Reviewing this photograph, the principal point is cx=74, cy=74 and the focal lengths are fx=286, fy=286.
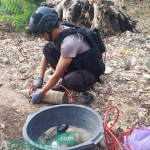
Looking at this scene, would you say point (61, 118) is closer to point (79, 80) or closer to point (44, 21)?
point (79, 80)

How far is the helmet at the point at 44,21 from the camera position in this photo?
2.65 metres

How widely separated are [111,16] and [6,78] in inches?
98.4

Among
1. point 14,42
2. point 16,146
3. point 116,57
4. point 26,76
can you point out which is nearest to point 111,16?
point 116,57

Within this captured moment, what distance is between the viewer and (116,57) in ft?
14.2

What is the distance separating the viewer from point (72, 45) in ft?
9.16

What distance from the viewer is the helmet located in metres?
2.65

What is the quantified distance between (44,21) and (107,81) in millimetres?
1296

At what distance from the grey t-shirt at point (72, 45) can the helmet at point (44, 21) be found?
0.63 ft

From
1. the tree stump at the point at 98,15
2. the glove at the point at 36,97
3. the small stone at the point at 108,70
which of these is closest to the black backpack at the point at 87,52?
the glove at the point at 36,97

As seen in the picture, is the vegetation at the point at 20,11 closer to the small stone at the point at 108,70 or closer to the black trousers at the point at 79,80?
the small stone at the point at 108,70

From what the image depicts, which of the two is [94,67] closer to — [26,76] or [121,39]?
[26,76]

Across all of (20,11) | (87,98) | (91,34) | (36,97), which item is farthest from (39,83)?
(20,11)

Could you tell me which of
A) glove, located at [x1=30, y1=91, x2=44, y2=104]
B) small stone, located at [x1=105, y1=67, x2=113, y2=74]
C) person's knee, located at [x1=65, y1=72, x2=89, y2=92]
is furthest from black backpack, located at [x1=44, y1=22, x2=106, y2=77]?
small stone, located at [x1=105, y1=67, x2=113, y2=74]

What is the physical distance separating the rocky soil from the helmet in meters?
0.87
